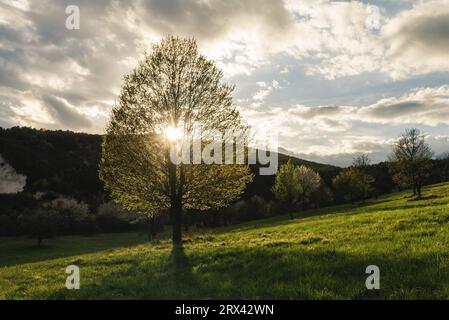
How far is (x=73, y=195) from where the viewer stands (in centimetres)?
12712

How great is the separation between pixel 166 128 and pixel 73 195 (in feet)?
369

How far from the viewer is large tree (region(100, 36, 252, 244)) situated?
25.4 m

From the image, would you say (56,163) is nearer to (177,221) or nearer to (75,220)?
(75,220)

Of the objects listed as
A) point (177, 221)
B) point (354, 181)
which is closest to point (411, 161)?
point (354, 181)

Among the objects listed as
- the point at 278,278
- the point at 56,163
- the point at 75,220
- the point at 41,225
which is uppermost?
the point at 56,163

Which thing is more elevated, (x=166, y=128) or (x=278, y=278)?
(x=166, y=128)

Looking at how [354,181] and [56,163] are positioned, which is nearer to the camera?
[354,181]

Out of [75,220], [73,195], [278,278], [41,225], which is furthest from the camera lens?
[73,195]

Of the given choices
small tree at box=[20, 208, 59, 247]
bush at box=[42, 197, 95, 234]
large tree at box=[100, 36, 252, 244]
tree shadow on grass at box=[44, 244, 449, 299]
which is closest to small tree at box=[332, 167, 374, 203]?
Answer: bush at box=[42, 197, 95, 234]

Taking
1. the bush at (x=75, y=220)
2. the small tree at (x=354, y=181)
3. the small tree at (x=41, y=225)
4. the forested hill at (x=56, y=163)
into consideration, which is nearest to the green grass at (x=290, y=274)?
the small tree at (x=41, y=225)

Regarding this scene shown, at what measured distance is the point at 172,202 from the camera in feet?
84.5

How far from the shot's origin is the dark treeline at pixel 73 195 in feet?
303

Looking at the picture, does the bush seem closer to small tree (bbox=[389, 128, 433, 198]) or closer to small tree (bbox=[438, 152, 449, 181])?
small tree (bbox=[389, 128, 433, 198])
